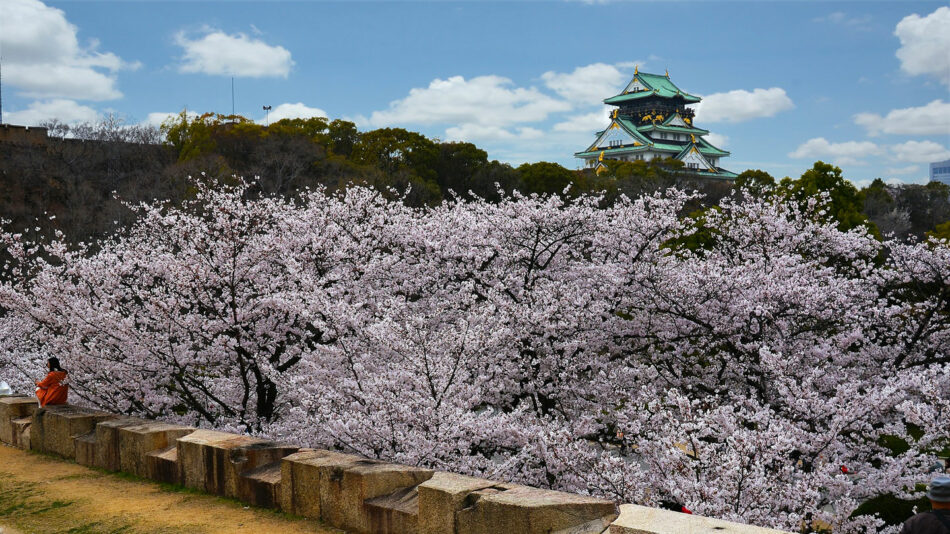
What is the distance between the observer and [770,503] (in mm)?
7320

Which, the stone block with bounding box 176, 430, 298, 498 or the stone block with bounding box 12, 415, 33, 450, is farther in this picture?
the stone block with bounding box 12, 415, 33, 450

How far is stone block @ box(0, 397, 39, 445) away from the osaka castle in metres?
77.0

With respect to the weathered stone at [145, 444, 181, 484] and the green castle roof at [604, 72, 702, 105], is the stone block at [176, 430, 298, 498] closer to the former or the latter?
the weathered stone at [145, 444, 181, 484]

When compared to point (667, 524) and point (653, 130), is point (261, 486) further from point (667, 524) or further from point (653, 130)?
point (653, 130)

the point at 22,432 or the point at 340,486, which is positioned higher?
the point at 340,486

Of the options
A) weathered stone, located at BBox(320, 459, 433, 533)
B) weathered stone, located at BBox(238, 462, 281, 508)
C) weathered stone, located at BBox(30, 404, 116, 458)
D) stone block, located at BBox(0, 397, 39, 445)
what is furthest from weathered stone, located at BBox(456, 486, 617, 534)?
stone block, located at BBox(0, 397, 39, 445)

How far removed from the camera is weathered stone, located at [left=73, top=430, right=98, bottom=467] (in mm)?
9273

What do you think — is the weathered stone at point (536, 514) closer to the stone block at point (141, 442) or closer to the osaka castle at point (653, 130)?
the stone block at point (141, 442)

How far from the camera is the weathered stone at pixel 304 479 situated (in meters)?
6.81

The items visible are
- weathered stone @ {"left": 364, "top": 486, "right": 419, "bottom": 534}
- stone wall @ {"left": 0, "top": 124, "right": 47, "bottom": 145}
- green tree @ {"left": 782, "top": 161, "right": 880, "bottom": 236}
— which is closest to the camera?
weathered stone @ {"left": 364, "top": 486, "right": 419, "bottom": 534}

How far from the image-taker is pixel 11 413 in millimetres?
11078

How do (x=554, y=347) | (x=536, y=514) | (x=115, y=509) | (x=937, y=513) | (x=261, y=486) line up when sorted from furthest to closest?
(x=554, y=347)
(x=115, y=509)
(x=261, y=486)
(x=536, y=514)
(x=937, y=513)

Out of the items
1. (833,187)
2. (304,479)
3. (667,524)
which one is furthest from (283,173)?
(667,524)

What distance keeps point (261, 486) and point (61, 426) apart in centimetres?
420
